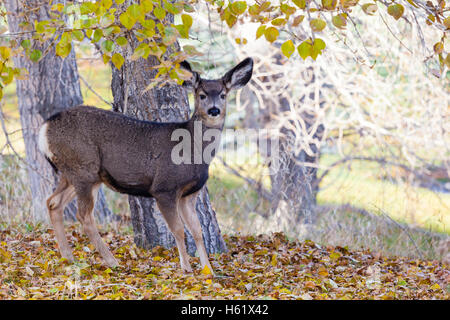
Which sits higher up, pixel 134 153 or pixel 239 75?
pixel 239 75

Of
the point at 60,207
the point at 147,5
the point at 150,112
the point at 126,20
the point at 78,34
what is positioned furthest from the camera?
the point at 150,112

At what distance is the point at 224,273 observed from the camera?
19.9 feet

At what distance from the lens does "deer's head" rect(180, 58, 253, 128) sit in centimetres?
595

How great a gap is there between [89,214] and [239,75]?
1.91 m

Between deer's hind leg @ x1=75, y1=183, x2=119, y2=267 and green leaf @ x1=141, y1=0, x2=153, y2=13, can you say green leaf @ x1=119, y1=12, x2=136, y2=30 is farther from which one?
deer's hind leg @ x1=75, y1=183, x2=119, y2=267

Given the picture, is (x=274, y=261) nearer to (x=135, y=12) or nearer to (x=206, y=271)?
(x=206, y=271)

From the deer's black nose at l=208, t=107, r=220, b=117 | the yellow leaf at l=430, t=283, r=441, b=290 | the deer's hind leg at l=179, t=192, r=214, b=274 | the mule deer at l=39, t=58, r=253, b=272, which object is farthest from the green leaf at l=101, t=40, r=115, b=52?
the yellow leaf at l=430, t=283, r=441, b=290

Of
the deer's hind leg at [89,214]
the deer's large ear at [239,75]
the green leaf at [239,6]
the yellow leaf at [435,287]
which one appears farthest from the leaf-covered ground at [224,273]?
the green leaf at [239,6]

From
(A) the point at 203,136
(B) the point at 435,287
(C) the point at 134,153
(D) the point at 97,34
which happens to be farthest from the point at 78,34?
(B) the point at 435,287

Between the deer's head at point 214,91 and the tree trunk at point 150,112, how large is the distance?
1.99 ft

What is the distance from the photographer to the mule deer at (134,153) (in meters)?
5.88

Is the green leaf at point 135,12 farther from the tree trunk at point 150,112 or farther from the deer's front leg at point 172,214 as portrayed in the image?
the deer's front leg at point 172,214

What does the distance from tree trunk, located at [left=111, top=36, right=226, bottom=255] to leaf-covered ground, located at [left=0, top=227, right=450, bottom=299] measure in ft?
0.55

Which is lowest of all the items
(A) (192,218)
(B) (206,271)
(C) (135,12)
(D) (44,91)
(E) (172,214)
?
(B) (206,271)
